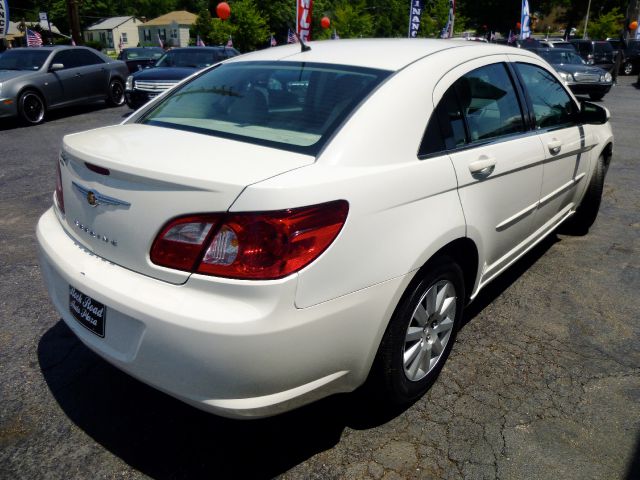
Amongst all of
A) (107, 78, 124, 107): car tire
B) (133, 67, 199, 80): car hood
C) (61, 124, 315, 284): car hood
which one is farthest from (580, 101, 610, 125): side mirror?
(107, 78, 124, 107): car tire

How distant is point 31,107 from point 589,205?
10.5 metres

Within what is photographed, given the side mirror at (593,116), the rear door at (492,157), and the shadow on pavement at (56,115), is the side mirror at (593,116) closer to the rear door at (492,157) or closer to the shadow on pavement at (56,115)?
the rear door at (492,157)

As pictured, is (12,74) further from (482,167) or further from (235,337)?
(235,337)

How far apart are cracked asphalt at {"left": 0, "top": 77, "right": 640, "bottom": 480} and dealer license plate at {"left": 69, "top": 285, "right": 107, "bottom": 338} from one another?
554 millimetres

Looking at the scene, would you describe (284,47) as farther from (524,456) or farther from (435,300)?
(524,456)

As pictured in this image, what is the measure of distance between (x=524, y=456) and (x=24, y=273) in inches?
138

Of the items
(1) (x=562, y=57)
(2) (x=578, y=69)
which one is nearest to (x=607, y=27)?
(1) (x=562, y=57)

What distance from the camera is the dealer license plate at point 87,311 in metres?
2.10

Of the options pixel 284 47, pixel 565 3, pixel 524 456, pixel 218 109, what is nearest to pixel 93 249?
pixel 218 109

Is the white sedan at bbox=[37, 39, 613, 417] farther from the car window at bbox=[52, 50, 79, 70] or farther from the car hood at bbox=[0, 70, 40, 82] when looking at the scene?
the car window at bbox=[52, 50, 79, 70]

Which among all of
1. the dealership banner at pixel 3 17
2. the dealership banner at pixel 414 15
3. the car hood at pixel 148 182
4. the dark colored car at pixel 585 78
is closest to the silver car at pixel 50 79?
the dealership banner at pixel 3 17

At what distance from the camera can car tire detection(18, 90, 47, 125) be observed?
1067cm

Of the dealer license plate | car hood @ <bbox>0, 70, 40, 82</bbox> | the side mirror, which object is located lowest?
the dealer license plate

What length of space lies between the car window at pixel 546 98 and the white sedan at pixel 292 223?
502 mm
